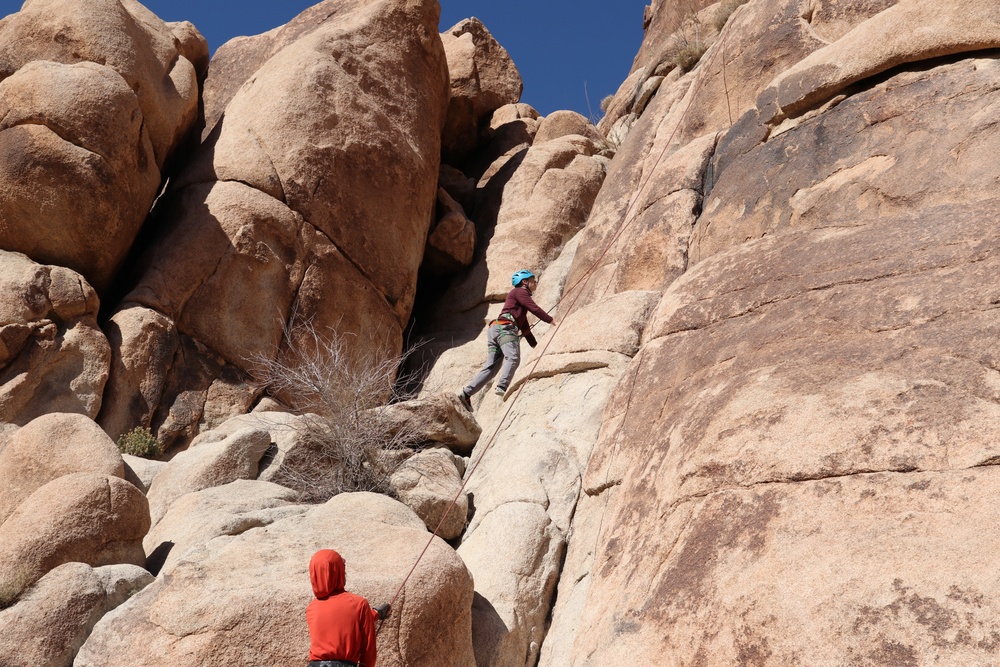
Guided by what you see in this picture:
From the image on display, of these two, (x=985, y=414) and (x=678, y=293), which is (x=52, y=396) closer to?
(x=678, y=293)

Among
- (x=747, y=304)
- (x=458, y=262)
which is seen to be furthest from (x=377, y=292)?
(x=747, y=304)

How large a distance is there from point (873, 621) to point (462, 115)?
13.8m

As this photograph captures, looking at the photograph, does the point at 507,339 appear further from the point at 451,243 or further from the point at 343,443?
the point at 451,243

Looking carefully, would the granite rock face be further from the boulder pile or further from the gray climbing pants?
the gray climbing pants

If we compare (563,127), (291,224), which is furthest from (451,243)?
(563,127)

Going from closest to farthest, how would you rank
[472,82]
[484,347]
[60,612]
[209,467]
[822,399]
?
[822,399]
[60,612]
[209,467]
[484,347]
[472,82]

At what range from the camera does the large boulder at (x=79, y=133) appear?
33.2ft

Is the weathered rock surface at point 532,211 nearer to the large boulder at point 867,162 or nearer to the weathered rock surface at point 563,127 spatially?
the weathered rock surface at point 563,127

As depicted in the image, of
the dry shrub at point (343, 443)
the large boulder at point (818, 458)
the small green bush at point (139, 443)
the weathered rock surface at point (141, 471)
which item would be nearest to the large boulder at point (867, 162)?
the large boulder at point (818, 458)

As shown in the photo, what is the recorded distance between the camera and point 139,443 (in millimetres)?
9922

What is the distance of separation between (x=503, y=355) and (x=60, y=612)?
231 inches

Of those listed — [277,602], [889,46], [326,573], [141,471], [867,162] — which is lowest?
[141,471]

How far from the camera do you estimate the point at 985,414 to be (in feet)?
14.8

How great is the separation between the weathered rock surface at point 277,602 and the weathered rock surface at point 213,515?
0.46 m
